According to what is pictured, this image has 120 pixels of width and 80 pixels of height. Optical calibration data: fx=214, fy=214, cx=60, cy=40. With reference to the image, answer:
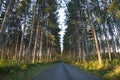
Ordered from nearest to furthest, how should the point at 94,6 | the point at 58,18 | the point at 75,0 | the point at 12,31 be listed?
the point at 75,0
the point at 94,6
the point at 12,31
the point at 58,18

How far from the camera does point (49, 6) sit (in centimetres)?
3712

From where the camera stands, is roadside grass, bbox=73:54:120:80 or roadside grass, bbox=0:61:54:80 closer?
roadside grass, bbox=73:54:120:80

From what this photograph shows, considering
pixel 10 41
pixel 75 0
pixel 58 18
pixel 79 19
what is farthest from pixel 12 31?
pixel 75 0

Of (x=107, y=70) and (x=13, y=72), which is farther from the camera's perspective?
(x=107, y=70)

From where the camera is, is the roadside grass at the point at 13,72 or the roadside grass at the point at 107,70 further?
the roadside grass at the point at 13,72

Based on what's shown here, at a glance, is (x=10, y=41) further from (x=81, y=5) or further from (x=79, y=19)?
(x=81, y=5)


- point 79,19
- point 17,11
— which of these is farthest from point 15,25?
point 79,19

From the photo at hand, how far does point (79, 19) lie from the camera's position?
4709cm

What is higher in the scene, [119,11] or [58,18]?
[58,18]

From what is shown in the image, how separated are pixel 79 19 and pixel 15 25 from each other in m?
14.9

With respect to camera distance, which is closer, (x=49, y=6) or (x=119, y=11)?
(x=119, y=11)

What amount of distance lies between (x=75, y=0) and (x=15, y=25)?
1771 cm

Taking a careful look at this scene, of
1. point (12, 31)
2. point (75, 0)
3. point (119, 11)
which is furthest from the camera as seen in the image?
point (12, 31)

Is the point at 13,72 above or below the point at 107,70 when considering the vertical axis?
above
